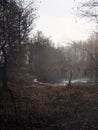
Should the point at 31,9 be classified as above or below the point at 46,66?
above

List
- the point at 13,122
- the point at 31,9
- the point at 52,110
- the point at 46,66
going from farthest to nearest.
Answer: the point at 46,66 < the point at 31,9 < the point at 52,110 < the point at 13,122

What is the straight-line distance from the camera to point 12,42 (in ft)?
70.6

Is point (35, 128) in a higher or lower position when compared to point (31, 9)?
lower

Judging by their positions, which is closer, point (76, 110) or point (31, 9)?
point (76, 110)

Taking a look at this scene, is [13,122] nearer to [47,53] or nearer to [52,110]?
[52,110]

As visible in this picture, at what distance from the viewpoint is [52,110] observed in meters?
10.7

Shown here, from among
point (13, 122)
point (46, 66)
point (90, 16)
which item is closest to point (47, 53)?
point (46, 66)

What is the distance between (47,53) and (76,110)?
2521 inches

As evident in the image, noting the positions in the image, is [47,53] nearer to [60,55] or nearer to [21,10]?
[60,55]

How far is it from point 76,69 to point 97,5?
6879cm

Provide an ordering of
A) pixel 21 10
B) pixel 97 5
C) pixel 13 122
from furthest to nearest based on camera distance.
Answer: pixel 21 10 → pixel 97 5 → pixel 13 122

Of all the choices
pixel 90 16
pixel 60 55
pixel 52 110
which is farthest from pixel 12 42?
pixel 60 55

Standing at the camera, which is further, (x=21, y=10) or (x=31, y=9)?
(x=31, y=9)

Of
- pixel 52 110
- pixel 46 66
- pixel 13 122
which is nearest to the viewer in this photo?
pixel 13 122
